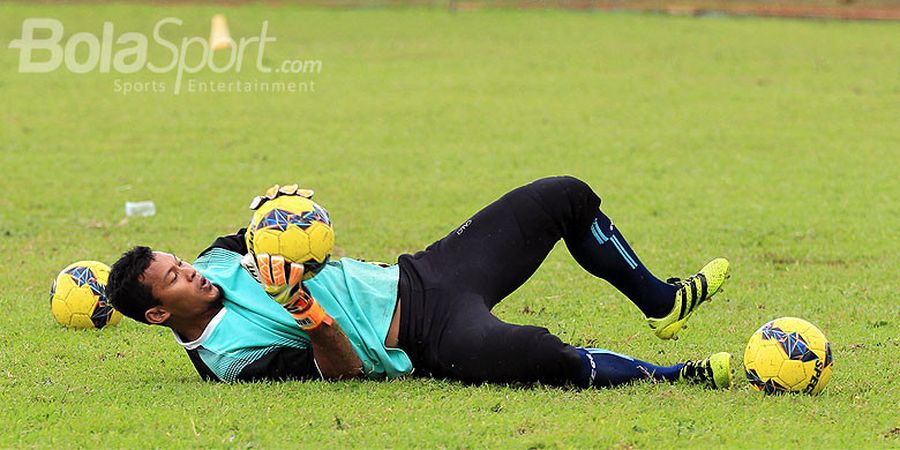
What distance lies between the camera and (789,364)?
643 centimetres

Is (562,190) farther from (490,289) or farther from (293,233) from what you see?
(293,233)

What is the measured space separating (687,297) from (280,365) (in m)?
2.32

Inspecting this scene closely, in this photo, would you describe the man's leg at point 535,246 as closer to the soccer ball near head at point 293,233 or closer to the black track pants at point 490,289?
the black track pants at point 490,289

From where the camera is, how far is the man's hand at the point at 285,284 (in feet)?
19.5

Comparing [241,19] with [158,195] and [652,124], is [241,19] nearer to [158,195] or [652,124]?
[652,124]

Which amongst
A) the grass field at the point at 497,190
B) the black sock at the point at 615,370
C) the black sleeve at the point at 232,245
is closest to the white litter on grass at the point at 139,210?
the grass field at the point at 497,190

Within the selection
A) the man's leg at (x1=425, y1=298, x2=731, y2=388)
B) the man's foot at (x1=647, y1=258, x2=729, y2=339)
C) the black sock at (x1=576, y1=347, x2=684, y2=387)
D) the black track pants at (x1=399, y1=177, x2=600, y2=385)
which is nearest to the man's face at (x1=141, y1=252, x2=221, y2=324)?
the black track pants at (x1=399, y1=177, x2=600, y2=385)

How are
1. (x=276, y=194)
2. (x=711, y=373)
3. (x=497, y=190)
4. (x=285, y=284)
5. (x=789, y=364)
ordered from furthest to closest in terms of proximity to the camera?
(x=497, y=190), (x=711, y=373), (x=789, y=364), (x=276, y=194), (x=285, y=284)

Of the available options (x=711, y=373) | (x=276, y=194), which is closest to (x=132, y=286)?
(x=276, y=194)

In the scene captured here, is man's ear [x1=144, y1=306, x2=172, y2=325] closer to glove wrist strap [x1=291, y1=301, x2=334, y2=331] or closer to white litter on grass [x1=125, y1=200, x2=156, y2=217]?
glove wrist strap [x1=291, y1=301, x2=334, y2=331]

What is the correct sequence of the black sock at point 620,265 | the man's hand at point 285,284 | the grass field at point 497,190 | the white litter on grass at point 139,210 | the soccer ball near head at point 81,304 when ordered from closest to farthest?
the man's hand at point 285,284 < the grass field at point 497,190 < the black sock at point 620,265 < the soccer ball near head at point 81,304 < the white litter on grass at point 139,210

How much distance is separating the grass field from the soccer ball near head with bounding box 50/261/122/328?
0.48 feet

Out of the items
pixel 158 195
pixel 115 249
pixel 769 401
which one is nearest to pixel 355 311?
pixel 769 401

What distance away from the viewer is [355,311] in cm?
671
